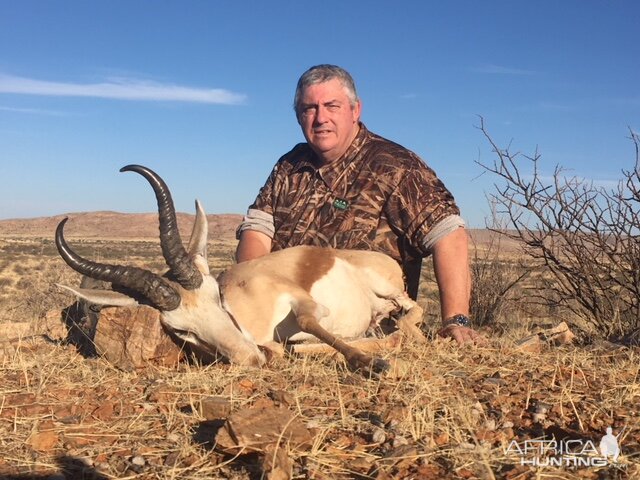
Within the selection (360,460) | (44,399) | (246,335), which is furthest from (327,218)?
(360,460)

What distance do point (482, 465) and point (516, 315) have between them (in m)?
9.20

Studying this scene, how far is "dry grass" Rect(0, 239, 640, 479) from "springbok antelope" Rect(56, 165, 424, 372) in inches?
13.1

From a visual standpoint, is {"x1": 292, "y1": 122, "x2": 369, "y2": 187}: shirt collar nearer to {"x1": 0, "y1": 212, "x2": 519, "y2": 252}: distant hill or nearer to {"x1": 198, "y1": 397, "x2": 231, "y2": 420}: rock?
{"x1": 198, "y1": 397, "x2": 231, "y2": 420}: rock

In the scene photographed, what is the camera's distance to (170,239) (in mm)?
4602

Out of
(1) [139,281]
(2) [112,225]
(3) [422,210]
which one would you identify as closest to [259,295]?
(1) [139,281]

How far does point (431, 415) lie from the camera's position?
10.3 ft

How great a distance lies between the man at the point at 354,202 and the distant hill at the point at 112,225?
85502mm

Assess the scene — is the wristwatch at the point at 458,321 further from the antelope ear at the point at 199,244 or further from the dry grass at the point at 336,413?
the antelope ear at the point at 199,244

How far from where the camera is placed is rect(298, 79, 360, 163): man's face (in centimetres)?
680

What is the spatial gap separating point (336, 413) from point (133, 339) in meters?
1.94

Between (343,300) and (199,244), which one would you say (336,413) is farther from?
(343,300)

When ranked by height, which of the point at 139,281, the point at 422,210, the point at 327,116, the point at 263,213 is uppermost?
the point at 327,116

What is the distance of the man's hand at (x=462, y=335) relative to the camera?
529 centimetres

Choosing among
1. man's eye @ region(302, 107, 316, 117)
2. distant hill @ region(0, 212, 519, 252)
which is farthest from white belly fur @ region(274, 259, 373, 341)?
distant hill @ region(0, 212, 519, 252)
